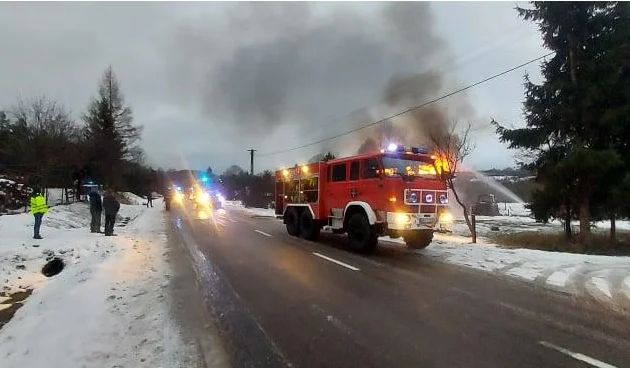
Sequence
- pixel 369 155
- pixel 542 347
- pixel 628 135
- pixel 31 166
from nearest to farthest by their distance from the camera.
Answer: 1. pixel 542 347
2. pixel 369 155
3. pixel 628 135
4. pixel 31 166

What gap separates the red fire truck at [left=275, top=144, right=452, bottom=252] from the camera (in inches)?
441

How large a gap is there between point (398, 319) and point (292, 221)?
A: 35.2 ft

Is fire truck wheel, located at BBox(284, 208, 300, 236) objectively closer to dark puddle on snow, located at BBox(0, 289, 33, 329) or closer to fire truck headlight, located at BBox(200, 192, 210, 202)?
dark puddle on snow, located at BBox(0, 289, 33, 329)

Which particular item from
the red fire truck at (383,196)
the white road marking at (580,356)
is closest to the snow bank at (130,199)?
the red fire truck at (383,196)

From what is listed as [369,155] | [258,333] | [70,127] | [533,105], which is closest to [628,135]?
[533,105]

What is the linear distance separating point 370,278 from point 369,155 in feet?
14.8

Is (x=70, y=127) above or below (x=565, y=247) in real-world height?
above

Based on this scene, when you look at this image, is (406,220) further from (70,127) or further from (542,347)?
(70,127)

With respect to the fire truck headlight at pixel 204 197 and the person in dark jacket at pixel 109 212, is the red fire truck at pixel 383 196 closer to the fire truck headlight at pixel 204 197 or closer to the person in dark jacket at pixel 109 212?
the person in dark jacket at pixel 109 212

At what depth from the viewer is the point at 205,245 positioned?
1355cm

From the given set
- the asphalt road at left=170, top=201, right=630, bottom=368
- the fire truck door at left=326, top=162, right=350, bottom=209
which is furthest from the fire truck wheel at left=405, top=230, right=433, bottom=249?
the asphalt road at left=170, top=201, right=630, bottom=368

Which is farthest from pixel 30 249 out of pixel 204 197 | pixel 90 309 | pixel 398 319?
pixel 204 197

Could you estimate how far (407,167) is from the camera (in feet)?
38.4

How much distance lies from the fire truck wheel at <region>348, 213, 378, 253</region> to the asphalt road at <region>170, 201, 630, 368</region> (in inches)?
70.4
